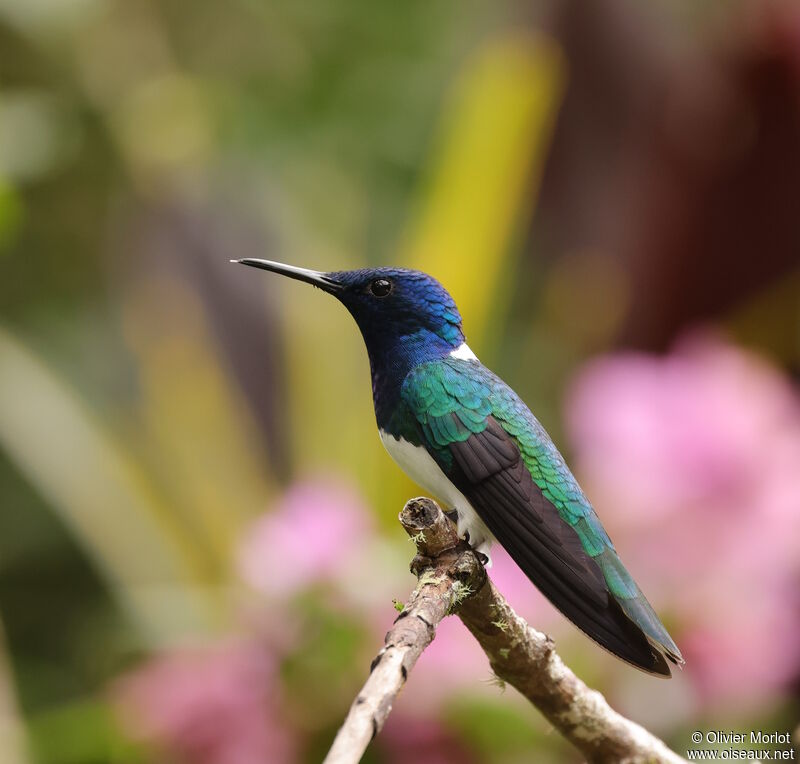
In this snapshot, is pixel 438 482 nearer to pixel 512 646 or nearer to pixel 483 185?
pixel 512 646

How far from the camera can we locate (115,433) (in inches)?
142

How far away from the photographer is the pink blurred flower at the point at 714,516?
2342mm

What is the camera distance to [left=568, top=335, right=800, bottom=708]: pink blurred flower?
2.34 m

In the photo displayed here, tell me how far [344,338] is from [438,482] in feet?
7.34

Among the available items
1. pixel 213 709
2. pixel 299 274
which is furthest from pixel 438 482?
pixel 213 709

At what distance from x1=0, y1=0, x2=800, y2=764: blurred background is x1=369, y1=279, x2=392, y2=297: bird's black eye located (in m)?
0.64

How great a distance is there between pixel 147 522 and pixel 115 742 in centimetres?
90

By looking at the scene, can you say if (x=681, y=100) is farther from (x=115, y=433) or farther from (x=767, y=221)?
(x=115, y=433)

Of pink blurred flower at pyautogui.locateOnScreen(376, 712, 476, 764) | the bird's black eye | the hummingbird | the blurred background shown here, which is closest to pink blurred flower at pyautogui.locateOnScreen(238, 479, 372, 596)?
the blurred background

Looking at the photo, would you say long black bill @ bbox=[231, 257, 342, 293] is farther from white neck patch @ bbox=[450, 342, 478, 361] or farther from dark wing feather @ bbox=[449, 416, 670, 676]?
dark wing feather @ bbox=[449, 416, 670, 676]

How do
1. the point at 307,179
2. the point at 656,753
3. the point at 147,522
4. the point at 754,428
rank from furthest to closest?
the point at 307,179 < the point at 147,522 < the point at 754,428 < the point at 656,753

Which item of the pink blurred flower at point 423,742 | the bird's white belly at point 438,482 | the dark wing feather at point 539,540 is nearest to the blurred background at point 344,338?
the pink blurred flower at point 423,742

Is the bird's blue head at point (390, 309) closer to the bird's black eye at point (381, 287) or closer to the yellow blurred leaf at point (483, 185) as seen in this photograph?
the bird's black eye at point (381, 287)

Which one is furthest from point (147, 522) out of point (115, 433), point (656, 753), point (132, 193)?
point (656, 753)
